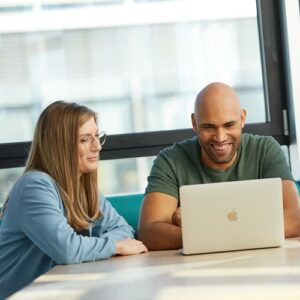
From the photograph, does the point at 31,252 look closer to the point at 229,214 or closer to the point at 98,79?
the point at 229,214

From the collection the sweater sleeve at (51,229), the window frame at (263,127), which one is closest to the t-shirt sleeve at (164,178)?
the sweater sleeve at (51,229)

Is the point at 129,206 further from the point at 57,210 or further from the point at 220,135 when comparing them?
the point at 57,210

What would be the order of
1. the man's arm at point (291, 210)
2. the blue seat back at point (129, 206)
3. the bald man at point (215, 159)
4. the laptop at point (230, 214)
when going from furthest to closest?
1. the blue seat back at point (129, 206)
2. the bald man at point (215, 159)
3. the man's arm at point (291, 210)
4. the laptop at point (230, 214)

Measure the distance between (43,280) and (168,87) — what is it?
7.38 feet

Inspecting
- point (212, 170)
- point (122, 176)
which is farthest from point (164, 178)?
point (122, 176)

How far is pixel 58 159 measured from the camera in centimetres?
283

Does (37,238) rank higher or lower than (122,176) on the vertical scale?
lower

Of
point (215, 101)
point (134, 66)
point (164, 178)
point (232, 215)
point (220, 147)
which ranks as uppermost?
point (134, 66)

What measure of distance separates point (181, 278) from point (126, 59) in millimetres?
2336

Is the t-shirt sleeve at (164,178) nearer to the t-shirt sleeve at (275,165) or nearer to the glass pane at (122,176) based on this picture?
the t-shirt sleeve at (275,165)

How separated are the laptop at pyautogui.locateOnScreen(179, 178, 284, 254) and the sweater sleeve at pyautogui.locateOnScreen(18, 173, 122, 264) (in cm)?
32

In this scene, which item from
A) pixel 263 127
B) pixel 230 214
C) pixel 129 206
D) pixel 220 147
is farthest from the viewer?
pixel 263 127

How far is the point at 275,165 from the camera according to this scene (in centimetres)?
323

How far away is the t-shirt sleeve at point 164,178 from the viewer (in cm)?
321
